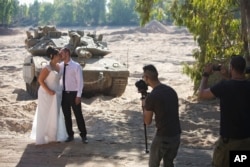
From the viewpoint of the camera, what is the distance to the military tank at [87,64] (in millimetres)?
14641

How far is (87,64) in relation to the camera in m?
15.1

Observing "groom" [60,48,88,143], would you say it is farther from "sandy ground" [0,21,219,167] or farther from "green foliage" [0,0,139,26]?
"green foliage" [0,0,139,26]

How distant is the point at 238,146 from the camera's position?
4.82 meters

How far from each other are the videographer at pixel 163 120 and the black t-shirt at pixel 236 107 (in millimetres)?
608

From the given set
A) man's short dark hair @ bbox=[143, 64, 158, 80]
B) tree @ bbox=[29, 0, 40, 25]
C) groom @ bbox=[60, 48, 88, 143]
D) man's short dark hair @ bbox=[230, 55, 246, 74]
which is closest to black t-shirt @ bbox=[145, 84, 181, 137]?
man's short dark hair @ bbox=[143, 64, 158, 80]

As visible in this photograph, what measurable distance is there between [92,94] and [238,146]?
10.8m

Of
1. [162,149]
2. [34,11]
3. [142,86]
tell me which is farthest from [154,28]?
[162,149]

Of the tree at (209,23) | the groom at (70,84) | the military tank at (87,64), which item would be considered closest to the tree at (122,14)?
the military tank at (87,64)

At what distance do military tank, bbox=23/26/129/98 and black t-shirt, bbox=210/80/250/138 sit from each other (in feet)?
31.6

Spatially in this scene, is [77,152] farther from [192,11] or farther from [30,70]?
[30,70]

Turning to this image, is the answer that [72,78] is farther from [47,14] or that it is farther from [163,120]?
[47,14]

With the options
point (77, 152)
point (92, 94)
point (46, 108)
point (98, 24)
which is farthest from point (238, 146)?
point (98, 24)

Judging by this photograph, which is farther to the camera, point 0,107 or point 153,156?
point 0,107

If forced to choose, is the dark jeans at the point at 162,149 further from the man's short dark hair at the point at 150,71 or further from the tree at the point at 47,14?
the tree at the point at 47,14
